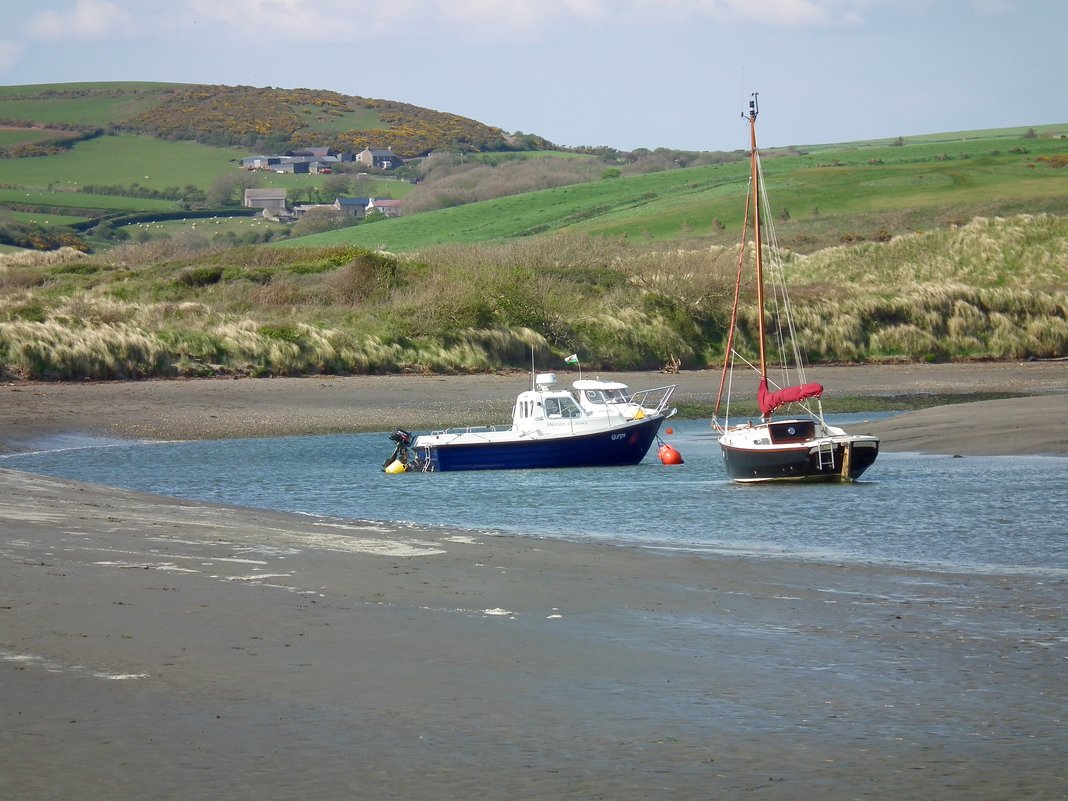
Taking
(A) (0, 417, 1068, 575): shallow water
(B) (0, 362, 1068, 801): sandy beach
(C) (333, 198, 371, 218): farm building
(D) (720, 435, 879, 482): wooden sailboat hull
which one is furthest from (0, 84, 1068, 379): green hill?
A: (B) (0, 362, 1068, 801): sandy beach

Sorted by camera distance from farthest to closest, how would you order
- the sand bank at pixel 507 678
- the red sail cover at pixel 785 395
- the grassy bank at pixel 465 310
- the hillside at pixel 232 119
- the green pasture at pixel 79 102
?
1. the green pasture at pixel 79 102
2. the hillside at pixel 232 119
3. the grassy bank at pixel 465 310
4. the red sail cover at pixel 785 395
5. the sand bank at pixel 507 678

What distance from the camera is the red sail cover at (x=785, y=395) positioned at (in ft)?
80.8

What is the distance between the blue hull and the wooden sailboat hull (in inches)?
174

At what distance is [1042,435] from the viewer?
90.8 ft

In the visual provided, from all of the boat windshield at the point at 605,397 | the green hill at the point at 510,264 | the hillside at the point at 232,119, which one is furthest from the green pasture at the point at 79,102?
the boat windshield at the point at 605,397

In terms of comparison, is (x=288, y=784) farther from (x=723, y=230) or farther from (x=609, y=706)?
(x=723, y=230)

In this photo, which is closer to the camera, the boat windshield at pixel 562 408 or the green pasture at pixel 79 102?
the boat windshield at pixel 562 408

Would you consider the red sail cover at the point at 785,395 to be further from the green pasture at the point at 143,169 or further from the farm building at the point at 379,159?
the farm building at the point at 379,159

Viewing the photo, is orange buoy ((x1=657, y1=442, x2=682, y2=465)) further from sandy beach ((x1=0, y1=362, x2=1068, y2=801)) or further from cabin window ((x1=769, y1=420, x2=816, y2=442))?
sandy beach ((x1=0, y1=362, x2=1068, y2=801))

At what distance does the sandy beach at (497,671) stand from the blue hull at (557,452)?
11.8 m

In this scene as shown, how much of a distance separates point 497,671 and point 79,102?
160363 millimetres

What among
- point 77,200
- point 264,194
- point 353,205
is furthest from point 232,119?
point 77,200

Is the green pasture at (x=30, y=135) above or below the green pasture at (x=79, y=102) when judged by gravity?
below

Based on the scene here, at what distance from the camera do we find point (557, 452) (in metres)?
28.0
